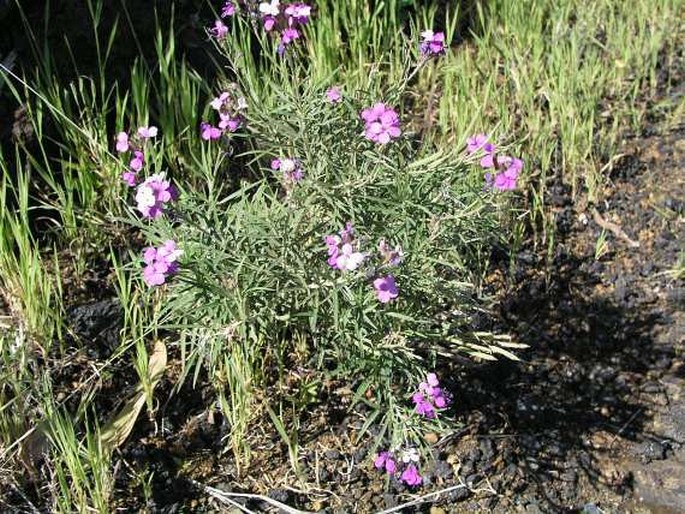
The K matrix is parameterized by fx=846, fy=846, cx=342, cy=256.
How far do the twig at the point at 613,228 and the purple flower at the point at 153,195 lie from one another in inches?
74.2

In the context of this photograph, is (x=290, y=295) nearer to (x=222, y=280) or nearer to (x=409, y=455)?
(x=222, y=280)

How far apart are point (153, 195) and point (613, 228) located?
6.36 ft

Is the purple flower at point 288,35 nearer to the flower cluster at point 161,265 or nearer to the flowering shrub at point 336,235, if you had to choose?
the flowering shrub at point 336,235

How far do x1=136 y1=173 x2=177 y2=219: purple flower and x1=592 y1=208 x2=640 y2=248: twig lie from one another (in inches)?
74.2

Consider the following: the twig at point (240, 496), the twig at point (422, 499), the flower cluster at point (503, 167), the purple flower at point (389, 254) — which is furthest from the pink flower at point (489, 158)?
the twig at point (240, 496)

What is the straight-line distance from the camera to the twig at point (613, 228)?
3020 mm

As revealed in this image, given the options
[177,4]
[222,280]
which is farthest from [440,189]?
[177,4]

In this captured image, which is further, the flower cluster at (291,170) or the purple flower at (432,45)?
the purple flower at (432,45)

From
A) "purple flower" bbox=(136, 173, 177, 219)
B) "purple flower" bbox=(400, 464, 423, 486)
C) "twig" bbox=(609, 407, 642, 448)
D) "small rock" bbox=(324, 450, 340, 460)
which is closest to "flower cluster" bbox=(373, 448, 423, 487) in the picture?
"purple flower" bbox=(400, 464, 423, 486)

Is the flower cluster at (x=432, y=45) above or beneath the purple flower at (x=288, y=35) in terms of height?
beneath

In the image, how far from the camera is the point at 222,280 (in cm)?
190

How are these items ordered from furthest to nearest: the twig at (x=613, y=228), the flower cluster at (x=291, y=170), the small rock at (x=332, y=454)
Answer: the twig at (x=613, y=228), the small rock at (x=332, y=454), the flower cluster at (x=291, y=170)

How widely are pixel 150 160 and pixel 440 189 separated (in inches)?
40.7

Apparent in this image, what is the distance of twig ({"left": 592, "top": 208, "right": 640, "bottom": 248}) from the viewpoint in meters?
3.02
